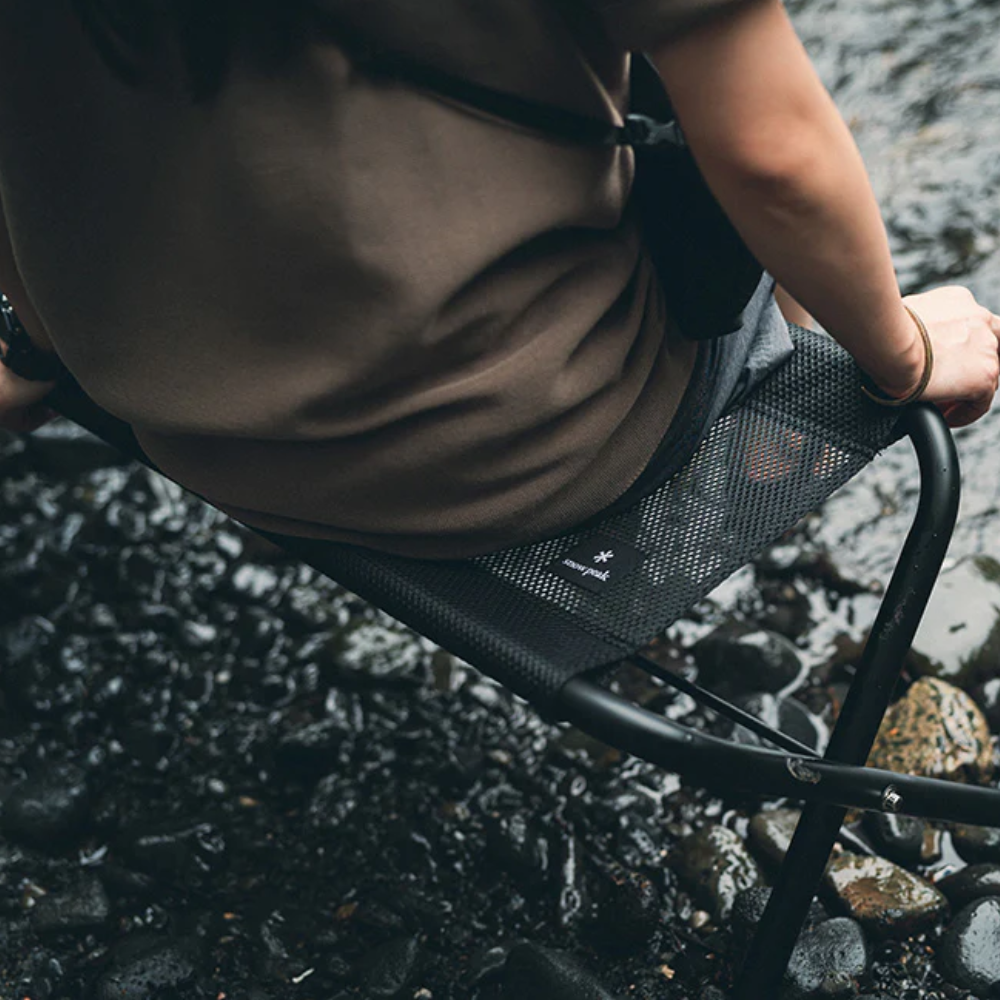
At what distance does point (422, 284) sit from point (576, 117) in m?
0.21

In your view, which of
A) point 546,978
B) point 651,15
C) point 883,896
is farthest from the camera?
point 883,896

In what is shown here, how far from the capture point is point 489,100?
966 mm

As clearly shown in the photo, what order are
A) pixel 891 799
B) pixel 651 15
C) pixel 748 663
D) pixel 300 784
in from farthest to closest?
pixel 748 663
pixel 300 784
pixel 891 799
pixel 651 15

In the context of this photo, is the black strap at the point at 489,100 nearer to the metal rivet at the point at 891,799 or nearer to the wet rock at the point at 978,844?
the metal rivet at the point at 891,799

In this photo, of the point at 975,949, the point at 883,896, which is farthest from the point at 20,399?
the point at 975,949

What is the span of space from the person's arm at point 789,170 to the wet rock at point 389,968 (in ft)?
3.65

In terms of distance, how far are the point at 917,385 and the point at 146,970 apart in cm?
137

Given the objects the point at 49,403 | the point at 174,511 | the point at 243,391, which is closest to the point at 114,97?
the point at 243,391

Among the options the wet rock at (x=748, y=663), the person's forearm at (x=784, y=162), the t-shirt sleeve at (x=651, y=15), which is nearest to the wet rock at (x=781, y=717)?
the wet rock at (x=748, y=663)

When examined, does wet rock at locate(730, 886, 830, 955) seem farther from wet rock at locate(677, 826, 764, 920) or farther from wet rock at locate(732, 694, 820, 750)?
wet rock at locate(732, 694, 820, 750)

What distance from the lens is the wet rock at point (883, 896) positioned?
1.66 metres

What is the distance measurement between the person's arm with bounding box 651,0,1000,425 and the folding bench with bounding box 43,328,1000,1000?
0.43 ft

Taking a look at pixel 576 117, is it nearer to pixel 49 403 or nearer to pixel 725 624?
pixel 49 403

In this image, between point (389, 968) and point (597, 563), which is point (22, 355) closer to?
point (597, 563)
